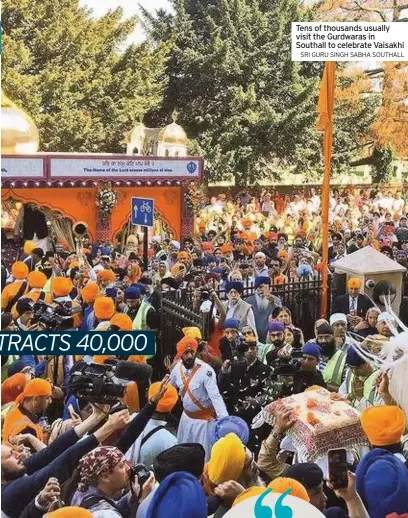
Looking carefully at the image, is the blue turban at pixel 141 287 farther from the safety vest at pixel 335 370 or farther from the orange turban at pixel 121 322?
the safety vest at pixel 335 370

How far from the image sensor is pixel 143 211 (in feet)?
16.5

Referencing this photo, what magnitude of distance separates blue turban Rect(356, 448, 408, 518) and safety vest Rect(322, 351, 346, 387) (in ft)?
4.56

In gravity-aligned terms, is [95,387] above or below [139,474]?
above

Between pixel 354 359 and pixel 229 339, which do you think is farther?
pixel 229 339

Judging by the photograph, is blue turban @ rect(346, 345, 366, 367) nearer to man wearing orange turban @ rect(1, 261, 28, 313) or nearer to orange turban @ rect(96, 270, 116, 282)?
man wearing orange turban @ rect(1, 261, 28, 313)

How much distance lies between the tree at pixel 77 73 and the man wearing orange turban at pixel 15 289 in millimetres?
1405

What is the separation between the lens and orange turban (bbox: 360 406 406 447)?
93.4 inches

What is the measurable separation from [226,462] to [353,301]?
2752mm

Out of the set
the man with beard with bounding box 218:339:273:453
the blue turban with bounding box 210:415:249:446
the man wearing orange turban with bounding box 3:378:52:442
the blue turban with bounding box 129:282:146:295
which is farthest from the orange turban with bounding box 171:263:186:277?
the blue turban with bounding box 210:415:249:446

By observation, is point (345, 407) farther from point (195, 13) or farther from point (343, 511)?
point (195, 13)

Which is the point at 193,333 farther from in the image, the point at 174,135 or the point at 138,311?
the point at 174,135

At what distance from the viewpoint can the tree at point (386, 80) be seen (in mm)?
3699

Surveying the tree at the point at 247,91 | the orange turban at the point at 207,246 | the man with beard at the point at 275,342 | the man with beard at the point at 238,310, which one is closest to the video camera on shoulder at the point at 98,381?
the man with beard at the point at 275,342

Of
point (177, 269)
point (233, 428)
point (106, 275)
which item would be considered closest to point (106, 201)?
point (177, 269)
